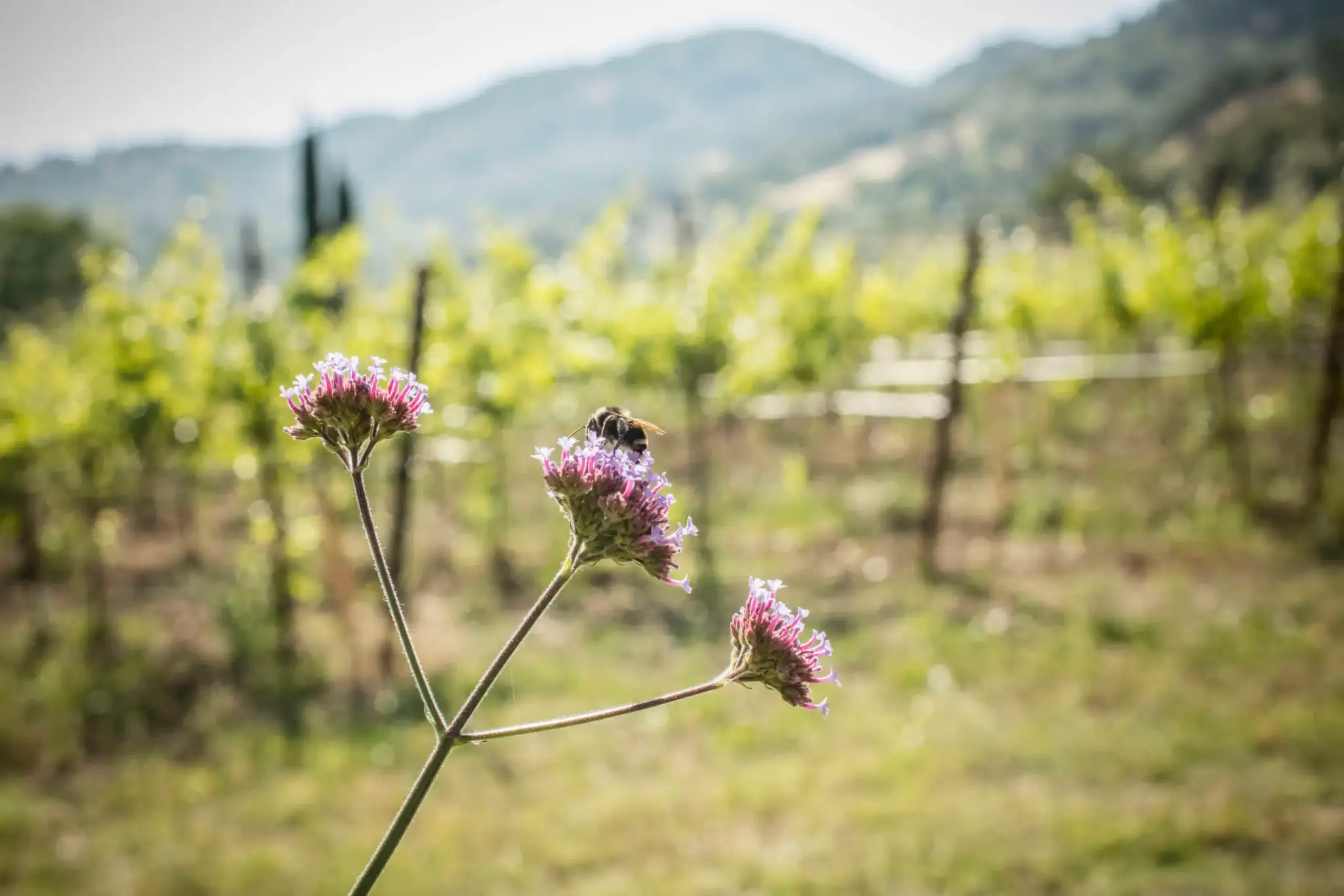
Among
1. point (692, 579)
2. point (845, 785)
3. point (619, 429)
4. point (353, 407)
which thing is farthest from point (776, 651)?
point (692, 579)

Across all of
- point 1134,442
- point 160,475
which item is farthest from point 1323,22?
point 160,475

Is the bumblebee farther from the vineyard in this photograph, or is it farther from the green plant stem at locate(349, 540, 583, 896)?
the vineyard

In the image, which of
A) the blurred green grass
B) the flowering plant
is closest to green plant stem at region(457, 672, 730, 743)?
the flowering plant

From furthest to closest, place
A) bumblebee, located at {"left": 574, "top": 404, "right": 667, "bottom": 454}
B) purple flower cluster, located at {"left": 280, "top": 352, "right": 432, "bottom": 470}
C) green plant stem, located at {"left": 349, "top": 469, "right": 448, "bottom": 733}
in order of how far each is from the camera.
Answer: bumblebee, located at {"left": 574, "top": 404, "right": 667, "bottom": 454}, purple flower cluster, located at {"left": 280, "top": 352, "right": 432, "bottom": 470}, green plant stem, located at {"left": 349, "top": 469, "right": 448, "bottom": 733}

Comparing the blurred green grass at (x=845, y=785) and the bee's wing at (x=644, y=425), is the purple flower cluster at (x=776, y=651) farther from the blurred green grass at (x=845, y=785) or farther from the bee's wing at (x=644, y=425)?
the blurred green grass at (x=845, y=785)

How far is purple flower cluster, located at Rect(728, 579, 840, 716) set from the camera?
167 centimetres

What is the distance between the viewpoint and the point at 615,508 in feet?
5.11

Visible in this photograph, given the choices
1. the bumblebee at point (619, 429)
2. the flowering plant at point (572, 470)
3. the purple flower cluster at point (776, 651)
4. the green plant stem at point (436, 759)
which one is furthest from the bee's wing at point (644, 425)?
the green plant stem at point (436, 759)

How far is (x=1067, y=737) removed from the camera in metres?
8.36

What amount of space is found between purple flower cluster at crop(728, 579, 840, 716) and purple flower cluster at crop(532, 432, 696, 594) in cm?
19

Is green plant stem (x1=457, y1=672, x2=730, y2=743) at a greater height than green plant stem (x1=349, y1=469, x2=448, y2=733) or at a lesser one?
lesser

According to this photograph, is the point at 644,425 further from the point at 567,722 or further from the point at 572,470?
the point at 567,722

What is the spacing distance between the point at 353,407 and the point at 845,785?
23.9ft

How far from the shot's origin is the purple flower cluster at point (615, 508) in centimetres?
156
